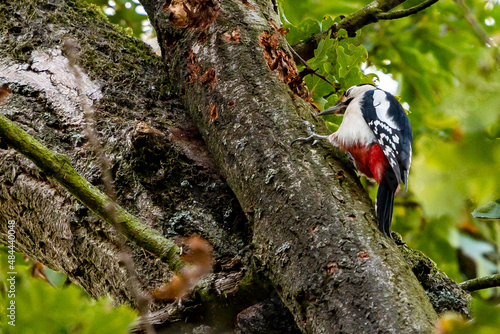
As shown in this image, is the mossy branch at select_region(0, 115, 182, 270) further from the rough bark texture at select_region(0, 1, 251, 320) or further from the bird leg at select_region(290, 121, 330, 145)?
the bird leg at select_region(290, 121, 330, 145)

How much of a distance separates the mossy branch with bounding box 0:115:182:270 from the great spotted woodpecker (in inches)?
36.1

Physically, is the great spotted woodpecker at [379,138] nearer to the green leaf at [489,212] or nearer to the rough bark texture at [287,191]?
the rough bark texture at [287,191]

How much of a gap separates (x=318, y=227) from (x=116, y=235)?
647 millimetres

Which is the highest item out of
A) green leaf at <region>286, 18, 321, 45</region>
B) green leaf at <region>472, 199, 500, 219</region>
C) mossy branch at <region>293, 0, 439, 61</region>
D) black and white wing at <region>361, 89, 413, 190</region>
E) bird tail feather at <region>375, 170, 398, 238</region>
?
green leaf at <region>286, 18, 321, 45</region>

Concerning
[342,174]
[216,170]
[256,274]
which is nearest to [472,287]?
[342,174]

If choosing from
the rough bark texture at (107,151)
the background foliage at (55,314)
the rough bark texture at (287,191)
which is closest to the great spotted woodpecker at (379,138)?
the rough bark texture at (287,191)

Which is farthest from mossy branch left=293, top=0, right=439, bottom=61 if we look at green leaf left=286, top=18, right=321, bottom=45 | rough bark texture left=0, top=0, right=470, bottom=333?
rough bark texture left=0, top=0, right=470, bottom=333

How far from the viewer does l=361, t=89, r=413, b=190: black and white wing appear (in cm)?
228

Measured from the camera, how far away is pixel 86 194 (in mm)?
1301

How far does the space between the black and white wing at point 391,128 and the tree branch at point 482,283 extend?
2.39 feet

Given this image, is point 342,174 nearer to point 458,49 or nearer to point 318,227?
point 318,227

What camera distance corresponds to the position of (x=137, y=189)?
167cm

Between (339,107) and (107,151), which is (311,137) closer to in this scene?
(107,151)

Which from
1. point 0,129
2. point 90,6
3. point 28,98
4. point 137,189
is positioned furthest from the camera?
point 90,6
